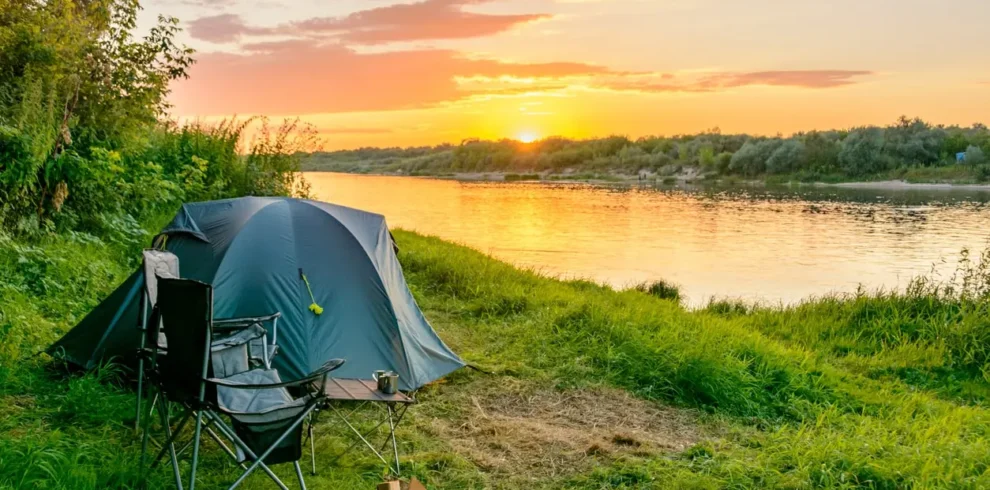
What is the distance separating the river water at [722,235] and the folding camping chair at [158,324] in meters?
7.89

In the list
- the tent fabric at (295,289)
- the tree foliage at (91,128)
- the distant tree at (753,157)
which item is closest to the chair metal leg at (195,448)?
the tent fabric at (295,289)

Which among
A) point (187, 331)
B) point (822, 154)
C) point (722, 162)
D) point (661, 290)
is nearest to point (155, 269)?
point (187, 331)

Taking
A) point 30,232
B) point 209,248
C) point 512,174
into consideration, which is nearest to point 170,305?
point 209,248

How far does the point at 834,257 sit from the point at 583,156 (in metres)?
56.4

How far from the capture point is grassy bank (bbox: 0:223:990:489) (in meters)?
3.82

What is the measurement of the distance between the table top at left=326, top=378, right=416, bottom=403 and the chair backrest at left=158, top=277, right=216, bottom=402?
0.77m

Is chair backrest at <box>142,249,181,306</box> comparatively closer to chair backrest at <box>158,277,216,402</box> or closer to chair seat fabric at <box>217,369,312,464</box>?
chair backrest at <box>158,277,216,402</box>

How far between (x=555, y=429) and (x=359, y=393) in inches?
60.0

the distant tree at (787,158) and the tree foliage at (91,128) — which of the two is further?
the distant tree at (787,158)

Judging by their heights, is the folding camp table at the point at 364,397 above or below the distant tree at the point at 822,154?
below

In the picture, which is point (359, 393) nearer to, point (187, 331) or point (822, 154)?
point (187, 331)

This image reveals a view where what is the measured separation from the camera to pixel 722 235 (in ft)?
85.3

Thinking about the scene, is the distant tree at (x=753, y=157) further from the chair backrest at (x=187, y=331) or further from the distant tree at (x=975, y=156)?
the chair backrest at (x=187, y=331)

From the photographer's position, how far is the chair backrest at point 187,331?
118 inches
